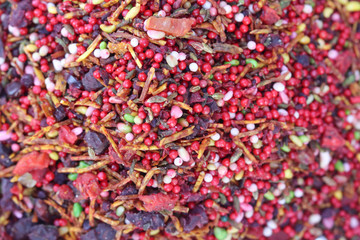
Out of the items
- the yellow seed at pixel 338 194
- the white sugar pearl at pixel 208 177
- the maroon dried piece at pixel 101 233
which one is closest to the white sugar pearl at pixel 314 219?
the yellow seed at pixel 338 194

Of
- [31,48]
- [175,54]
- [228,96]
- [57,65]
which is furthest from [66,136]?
A: [228,96]

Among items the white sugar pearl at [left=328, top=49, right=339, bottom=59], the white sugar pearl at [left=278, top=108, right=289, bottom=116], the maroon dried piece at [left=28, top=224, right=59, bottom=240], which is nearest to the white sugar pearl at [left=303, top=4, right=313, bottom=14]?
the white sugar pearl at [left=328, top=49, right=339, bottom=59]

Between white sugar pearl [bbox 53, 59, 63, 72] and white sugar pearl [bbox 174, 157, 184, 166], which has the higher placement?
white sugar pearl [bbox 53, 59, 63, 72]

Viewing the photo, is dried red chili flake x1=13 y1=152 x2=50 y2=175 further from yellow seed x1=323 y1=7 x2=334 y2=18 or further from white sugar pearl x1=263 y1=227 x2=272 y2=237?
yellow seed x1=323 y1=7 x2=334 y2=18

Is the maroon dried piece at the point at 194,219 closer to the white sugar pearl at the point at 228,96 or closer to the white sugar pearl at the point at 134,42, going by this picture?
the white sugar pearl at the point at 228,96

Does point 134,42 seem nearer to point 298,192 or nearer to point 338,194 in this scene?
point 298,192
